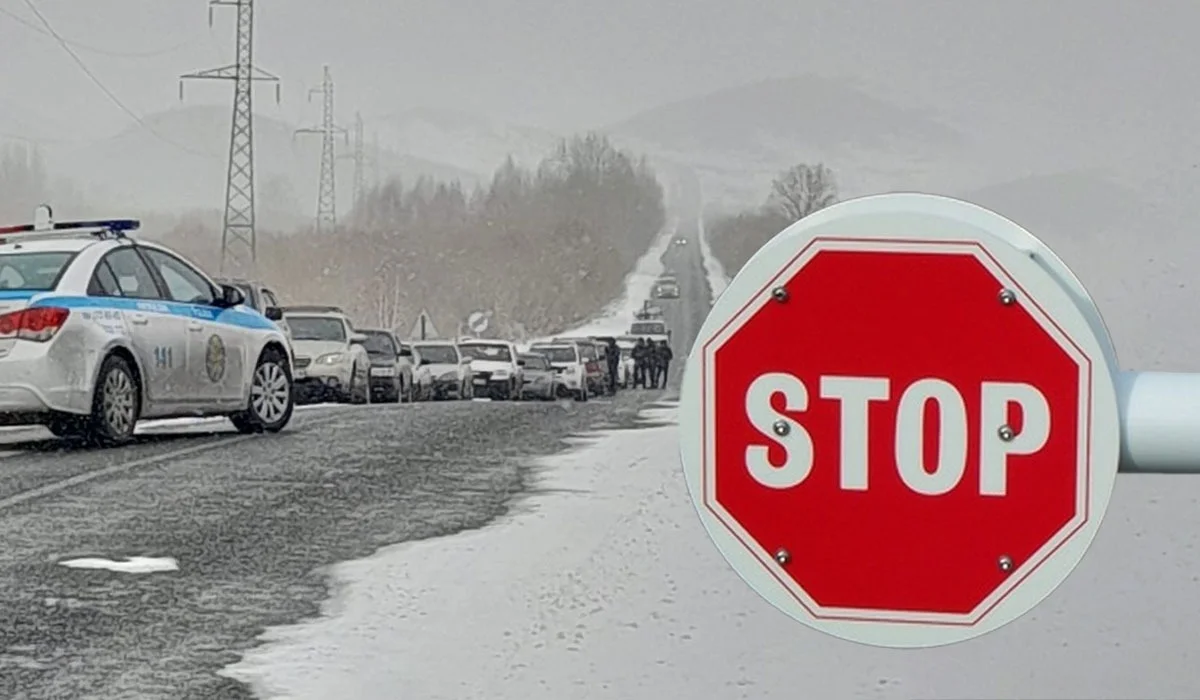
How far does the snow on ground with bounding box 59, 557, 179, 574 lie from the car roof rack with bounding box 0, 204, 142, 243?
535mm

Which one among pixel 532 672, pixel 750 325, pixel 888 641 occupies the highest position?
pixel 750 325

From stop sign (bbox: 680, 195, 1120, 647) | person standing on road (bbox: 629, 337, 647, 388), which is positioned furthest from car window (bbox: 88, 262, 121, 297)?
stop sign (bbox: 680, 195, 1120, 647)

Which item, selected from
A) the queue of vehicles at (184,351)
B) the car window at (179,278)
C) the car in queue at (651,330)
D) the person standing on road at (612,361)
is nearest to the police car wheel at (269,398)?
the queue of vehicles at (184,351)

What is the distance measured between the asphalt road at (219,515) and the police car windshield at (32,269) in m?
0.28

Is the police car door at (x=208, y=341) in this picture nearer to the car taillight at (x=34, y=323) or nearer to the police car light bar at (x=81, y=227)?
the police car light bar at (x=81, y=227)

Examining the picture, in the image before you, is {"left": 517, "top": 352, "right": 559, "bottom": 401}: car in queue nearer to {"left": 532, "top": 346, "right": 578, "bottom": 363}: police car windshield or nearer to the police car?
{"left": 532, "top": 346, "right": 578, "bottom": 363}: police car windshield

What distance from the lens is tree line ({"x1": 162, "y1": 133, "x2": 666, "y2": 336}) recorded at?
267 centimetres

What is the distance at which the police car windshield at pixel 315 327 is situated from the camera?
2963 mm

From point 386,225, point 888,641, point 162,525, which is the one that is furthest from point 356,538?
point 888,641

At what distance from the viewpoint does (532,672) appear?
2150 millimetres

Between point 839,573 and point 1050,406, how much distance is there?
0.10 meters

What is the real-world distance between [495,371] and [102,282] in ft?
2.79

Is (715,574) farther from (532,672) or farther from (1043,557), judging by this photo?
(1043,557)

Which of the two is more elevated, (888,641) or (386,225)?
(386,225)
